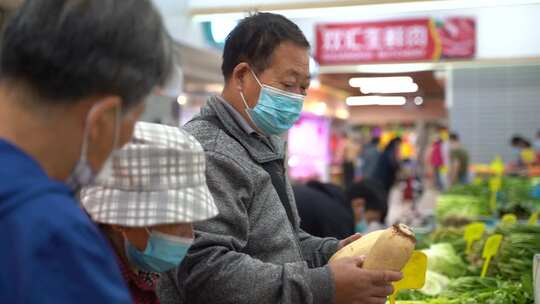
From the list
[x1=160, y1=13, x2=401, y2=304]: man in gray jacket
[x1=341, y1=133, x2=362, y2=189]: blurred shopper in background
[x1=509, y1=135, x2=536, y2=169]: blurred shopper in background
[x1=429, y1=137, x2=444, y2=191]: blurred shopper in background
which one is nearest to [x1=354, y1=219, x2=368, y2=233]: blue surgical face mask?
[x1=160, y1=13, x2=401, y2=304]: man in gray jacket

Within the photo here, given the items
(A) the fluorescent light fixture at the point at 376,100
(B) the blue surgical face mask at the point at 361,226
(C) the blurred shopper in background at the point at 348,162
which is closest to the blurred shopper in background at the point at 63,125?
(B) the blue surgical face mask at the point at 361,226

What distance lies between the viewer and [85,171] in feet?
3.39

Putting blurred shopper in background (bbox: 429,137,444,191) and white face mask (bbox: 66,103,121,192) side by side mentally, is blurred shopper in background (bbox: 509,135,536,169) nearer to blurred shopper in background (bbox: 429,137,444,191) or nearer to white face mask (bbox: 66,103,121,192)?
blurred shopper in background (bbox: 429,137,444,191)

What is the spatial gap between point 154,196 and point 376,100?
93.0 feet

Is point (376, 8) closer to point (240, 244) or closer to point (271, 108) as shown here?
point (271, 108)

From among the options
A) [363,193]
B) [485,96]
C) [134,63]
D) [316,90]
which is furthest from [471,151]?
[134,63]

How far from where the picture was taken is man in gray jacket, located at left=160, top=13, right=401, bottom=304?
171 centimetres

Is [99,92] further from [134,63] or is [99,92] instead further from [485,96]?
[485,96]

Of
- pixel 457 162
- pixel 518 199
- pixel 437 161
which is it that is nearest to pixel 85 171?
pixel 518 199

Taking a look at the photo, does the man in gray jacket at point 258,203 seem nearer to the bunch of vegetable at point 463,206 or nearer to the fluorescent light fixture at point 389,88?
the bunch of vegetable at point 463,206

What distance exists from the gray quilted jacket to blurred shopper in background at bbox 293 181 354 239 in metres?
1.71

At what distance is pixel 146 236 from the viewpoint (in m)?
1.48

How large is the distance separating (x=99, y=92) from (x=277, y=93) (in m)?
1.05

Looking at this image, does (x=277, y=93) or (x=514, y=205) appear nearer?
(x=277, y=93)
